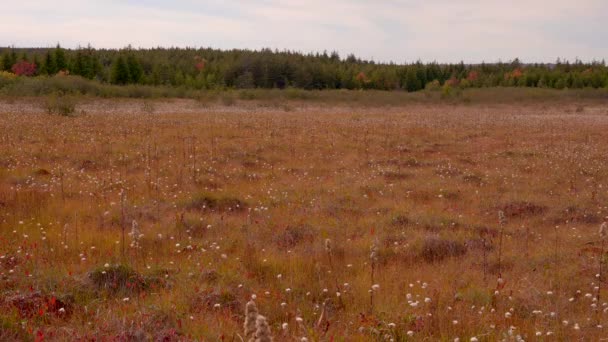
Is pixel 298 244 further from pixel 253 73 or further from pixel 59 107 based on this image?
pixel 253 73

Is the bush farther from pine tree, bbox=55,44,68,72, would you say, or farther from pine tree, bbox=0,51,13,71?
pine tree, bbox=0,51,13,71

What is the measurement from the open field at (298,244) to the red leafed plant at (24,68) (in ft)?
205

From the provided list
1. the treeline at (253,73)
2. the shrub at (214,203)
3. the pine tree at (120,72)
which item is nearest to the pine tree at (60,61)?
the treeline at (253,73)

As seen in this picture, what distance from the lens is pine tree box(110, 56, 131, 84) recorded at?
6284cm

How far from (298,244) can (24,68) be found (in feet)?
241

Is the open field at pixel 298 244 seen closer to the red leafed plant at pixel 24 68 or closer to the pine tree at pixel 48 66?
the pine tree at pixel 48 66

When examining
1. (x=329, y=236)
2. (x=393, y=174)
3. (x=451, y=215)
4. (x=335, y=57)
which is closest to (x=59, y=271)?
(x=329, y=236)

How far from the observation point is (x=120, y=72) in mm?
63562

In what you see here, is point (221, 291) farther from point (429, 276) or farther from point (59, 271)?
point (429, 276)

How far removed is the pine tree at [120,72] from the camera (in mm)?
62844

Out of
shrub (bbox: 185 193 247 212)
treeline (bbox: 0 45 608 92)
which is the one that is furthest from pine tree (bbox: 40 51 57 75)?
shrub (bbox: 185 193 247 212)

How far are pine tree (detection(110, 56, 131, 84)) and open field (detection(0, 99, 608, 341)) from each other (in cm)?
5121

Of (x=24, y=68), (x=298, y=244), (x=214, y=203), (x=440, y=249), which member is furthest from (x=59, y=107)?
(x=24, y=68)

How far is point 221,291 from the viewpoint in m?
5.31
